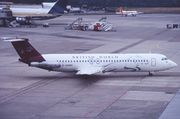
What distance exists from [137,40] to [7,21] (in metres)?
65.0

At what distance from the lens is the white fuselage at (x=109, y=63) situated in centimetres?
4909

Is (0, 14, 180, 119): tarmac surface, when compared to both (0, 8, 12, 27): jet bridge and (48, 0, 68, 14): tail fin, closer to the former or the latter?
(0, 8, 12, 27): jet bridge

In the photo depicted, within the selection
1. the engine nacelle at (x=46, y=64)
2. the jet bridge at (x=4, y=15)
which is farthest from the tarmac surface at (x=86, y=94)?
the jet bridge at (x=4, y=15)

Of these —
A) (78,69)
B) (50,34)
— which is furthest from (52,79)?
(50,34)

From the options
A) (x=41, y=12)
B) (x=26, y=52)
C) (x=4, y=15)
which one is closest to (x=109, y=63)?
(x=26, y=52)

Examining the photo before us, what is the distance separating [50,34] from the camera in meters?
105

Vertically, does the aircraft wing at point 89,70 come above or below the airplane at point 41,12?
below

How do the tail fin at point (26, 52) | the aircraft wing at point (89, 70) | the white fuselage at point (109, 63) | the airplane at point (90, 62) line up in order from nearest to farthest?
1. the aircraft wing at point (89, 70)
2. the tail fin at point (26, 52)
3. the airplane at point (90, 62)
4. the white fuselage at point (109, 63)

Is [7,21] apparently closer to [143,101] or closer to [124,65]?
[124,65]

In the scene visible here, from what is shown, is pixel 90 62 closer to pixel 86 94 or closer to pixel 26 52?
pixel 26 52

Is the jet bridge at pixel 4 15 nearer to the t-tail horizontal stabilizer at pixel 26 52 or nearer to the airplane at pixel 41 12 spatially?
the airplane at pixel 41 12

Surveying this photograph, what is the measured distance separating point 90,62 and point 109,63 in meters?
2.27

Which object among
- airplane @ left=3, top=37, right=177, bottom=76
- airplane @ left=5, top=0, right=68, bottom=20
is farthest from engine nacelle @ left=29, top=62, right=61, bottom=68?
airplane @ left=5, top=0, right=68, bottom=20

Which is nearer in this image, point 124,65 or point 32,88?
point 32,88
